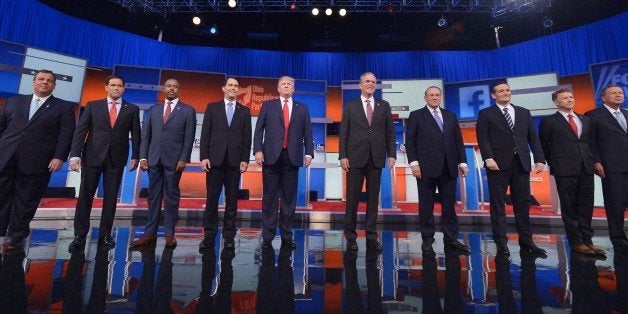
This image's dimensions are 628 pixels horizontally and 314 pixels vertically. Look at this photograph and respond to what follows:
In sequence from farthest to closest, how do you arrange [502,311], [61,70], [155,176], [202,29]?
[202,29]
[61,70]
[155,176]
[502,311]

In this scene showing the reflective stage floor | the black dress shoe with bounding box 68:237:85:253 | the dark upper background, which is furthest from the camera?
the dark upper background

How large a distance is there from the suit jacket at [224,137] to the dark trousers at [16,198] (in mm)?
1488

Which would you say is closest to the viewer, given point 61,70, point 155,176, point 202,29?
point 155,176

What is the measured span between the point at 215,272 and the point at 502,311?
1.60 meters

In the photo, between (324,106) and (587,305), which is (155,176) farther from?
(324,106)

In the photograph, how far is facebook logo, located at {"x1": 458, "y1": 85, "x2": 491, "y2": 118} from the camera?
319 inches

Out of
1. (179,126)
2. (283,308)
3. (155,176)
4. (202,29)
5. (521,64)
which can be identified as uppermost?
(202,29)

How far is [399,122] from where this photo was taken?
8.38 m

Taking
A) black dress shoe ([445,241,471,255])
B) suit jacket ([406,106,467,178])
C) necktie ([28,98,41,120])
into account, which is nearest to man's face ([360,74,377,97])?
suit jacket ([406,106,467,178])

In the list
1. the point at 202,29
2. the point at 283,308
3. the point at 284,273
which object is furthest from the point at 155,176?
the point at 202,29

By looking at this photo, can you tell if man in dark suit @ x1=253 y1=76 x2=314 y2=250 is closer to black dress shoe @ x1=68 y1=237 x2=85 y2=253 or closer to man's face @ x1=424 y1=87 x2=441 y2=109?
man's face @ x1=424 y1=87 x2=441 y2=109

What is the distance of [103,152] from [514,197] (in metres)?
3.91

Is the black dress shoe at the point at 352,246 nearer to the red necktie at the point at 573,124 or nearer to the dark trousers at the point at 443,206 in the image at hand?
the dark trousers at the point at 443,206

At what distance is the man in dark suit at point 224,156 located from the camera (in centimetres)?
289
